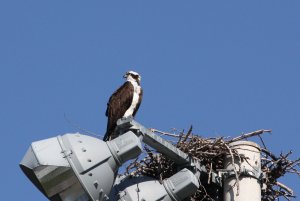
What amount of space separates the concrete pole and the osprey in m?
2.04

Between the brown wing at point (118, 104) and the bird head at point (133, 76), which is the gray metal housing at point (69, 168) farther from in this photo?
the bird head at point (133, 76)

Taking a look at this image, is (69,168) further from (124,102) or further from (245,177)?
(124,102)

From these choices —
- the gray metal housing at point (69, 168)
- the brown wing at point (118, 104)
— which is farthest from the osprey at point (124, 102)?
the gray metal housing at point (69, 168)

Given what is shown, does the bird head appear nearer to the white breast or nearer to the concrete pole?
the white breast

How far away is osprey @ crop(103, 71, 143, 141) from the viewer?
27.8 ft

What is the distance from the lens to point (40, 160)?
4.76 metres

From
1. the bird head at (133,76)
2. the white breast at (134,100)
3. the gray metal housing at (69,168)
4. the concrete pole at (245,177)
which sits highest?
the bird head at (133,76)

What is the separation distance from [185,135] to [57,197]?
308cm

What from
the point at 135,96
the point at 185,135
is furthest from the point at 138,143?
the point at 135,96

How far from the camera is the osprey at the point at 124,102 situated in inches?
334

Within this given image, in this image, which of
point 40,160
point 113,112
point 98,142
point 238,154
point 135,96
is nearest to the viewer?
point 40,160

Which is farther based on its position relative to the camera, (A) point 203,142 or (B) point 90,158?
(A) point 203,142

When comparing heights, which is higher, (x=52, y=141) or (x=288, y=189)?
(x=52, y=141)

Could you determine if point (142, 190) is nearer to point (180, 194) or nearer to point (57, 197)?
point (180, 194)
